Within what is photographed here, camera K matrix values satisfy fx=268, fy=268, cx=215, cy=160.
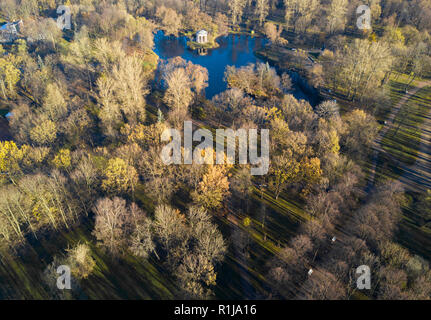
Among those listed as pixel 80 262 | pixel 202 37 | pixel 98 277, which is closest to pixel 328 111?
pixel 98 277

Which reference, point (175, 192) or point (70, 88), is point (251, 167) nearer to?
point (175, 192)

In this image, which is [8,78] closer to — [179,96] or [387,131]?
[179,96]

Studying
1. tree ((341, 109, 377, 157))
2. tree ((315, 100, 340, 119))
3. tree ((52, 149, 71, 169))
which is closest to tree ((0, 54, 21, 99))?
tree ((52, 149, 71, 169))

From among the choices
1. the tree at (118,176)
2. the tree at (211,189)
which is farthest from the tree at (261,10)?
the tree at (118,176)

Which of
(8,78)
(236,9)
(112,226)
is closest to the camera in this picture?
(112,226)

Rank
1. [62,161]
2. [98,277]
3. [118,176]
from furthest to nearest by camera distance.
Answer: [62,161] → [118,176] → [98,277]

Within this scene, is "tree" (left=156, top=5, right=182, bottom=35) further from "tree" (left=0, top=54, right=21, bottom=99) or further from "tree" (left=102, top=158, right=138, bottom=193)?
"tree" (left=102, top=158, right=138, bottom=193)
